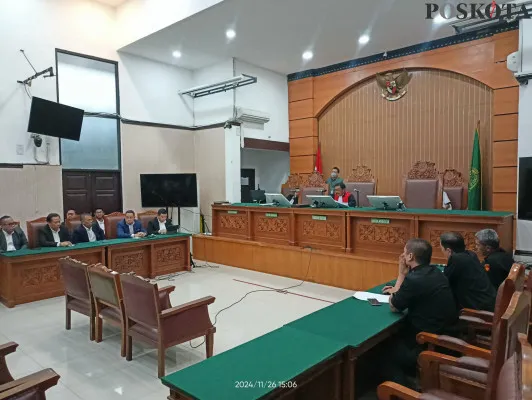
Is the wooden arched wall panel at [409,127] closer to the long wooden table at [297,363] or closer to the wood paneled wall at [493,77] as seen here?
the wood paneled wall at [493,77]

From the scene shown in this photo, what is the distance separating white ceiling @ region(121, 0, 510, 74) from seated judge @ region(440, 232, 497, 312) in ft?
13.9

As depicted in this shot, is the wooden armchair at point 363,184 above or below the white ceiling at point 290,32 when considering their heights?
below

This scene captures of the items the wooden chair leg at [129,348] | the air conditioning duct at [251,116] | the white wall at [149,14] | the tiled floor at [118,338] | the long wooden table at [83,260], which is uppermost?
the white wall at [149,14]

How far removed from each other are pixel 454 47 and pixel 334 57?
220cm

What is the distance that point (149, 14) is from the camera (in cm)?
640

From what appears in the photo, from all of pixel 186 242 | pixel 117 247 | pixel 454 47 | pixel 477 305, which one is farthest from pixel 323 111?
pixel 477 305

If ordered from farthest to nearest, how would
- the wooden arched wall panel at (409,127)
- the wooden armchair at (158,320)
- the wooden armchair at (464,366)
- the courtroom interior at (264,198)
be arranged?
the wooden arched wall panel at (409,127) < the wooden armchair at (158,320) < the courtroom interior at (264,198) < the wooden armchair at (464,366)

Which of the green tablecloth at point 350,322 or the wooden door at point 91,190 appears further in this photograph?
the wooden door at point 91,190

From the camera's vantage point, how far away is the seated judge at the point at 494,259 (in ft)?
9.14

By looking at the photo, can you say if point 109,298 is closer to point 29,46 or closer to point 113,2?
point 29,46

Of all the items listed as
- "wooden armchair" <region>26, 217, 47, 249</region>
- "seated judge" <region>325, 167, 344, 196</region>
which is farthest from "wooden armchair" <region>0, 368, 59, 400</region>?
"seated judge" <region>325, 167, 344, 196</region>

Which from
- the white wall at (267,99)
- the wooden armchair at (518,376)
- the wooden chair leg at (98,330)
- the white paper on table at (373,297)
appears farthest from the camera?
the white wall at (267,99)

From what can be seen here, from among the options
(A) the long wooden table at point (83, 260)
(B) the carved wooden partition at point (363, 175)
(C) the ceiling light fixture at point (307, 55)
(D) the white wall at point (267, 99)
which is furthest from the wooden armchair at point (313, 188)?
(C) the ceiling light fixture at point (307, 55)

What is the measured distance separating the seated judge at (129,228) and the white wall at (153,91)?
2.49 metres
